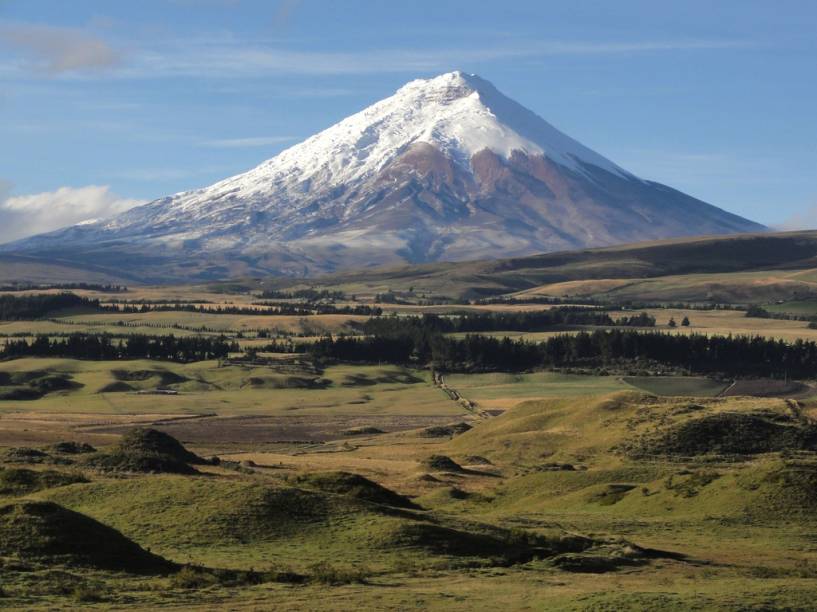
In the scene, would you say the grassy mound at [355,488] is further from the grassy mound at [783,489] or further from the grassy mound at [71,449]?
the grassy mound at [71,449]

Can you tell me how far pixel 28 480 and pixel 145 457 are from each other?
12645 millimetres

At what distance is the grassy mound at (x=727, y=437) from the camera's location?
81.8m

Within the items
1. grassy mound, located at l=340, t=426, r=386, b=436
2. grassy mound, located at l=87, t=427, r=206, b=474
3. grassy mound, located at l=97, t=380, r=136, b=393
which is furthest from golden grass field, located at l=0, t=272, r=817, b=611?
grassy mound, located at l=97, t=380, r=136, b=393

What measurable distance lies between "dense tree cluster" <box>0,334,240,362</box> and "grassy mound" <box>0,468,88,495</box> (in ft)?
361

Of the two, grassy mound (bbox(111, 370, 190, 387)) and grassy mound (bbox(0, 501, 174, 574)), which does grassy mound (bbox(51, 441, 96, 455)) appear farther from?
grassy mound (bbox(111, 370, 190, 387))

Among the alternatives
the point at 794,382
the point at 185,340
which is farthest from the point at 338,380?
the point at 794,382

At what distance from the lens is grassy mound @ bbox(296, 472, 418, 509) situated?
58.2 metres

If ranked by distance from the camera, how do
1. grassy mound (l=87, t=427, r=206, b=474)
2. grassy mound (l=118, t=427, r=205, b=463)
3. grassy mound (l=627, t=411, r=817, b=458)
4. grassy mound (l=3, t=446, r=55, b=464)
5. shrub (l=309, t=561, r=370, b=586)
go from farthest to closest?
grassy mound (l=627, t=411, r=817, b=458)
grassy mound (l=118, t=427, r=205, b=463)
grassy mound (l=3, t=446, r=55, b=464)
grassy mound (l=87, t=427, r=206, b=474)
shrub (l=309, t=561, r=370, b=586)

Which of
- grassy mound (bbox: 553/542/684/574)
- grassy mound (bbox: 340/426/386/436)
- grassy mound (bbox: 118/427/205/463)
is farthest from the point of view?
grassy mound (bbox: 340/426/386/436)

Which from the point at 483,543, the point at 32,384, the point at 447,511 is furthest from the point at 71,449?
the point at 32,384

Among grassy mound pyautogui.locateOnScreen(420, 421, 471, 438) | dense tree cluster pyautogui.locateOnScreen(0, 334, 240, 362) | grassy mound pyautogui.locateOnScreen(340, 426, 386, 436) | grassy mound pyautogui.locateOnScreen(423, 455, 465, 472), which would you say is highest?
dense tree cluster pyautogui.locateOnScreen(0, 334, 240, 362)

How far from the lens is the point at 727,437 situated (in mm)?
83125

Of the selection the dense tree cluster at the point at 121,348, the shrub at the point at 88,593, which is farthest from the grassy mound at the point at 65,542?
the dense tree cluster at the point at 121,348

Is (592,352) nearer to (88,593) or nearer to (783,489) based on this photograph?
(783,489)
